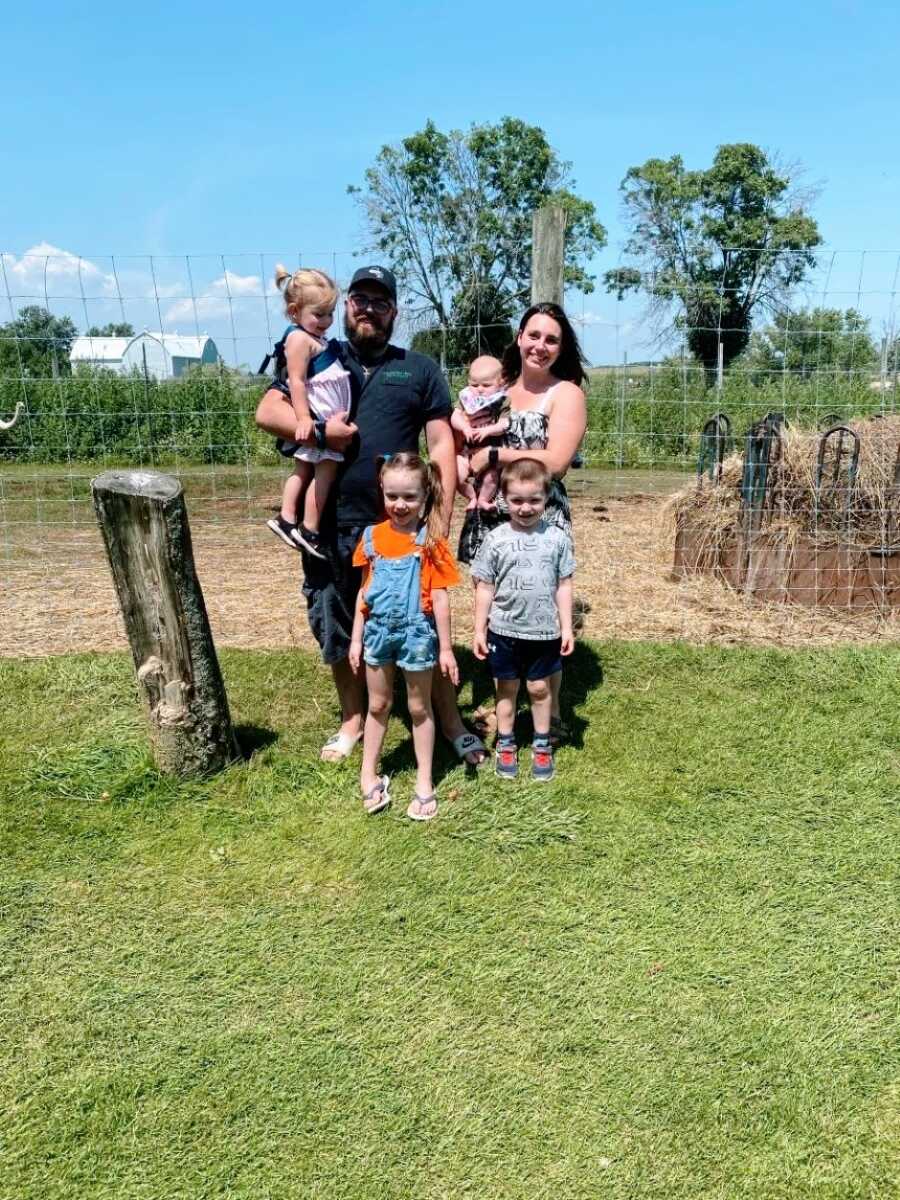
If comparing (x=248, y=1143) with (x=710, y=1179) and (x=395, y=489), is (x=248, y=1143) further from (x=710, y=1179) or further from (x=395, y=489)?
(x=395, y=489)

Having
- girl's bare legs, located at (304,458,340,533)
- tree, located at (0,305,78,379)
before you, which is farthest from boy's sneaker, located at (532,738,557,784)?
tree, located at (0,305,78,379)

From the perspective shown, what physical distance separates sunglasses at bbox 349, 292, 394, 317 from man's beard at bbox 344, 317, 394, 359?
5 cm

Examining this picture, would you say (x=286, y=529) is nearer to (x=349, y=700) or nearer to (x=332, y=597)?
(x=332, y=597)

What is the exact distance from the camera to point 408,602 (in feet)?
10.2

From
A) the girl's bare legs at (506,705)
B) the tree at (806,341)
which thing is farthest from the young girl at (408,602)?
the tree at (806,341)

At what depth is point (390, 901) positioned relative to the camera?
2760 mm

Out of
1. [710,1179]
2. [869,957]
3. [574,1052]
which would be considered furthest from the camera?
[869,957]

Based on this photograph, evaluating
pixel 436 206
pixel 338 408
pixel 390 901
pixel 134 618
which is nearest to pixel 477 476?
pixel 338 408

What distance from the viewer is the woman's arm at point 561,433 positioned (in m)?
3.45

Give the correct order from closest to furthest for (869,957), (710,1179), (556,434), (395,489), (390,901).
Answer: (710,1179), (869,957), (390,901), (395,489), (556,434)

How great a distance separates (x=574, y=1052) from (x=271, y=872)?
118cm

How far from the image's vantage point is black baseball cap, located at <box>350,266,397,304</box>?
3.08 m

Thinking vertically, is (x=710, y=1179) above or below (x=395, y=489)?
below

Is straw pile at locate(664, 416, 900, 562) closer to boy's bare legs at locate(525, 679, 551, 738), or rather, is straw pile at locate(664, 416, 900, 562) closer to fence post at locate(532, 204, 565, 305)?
fence post at locate(532, 204, 565, 305)
